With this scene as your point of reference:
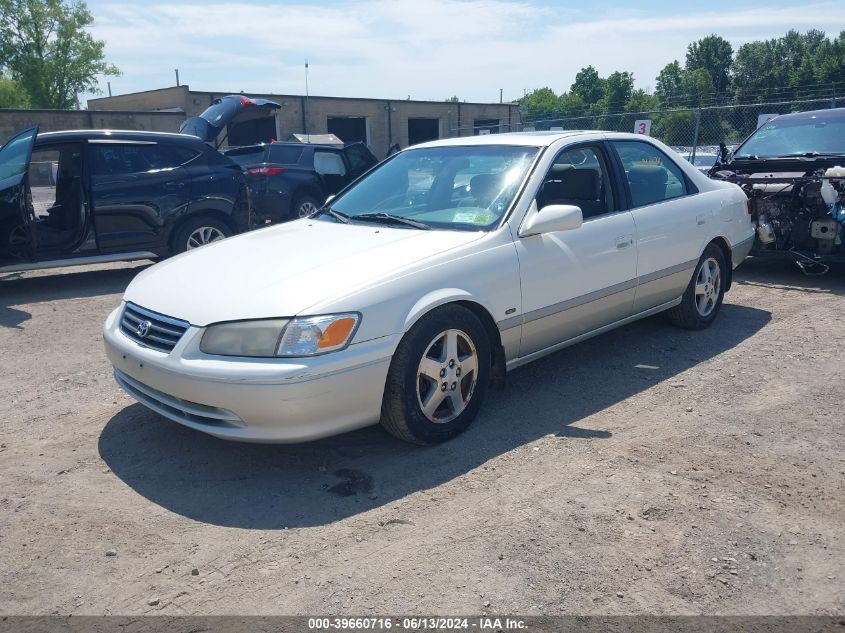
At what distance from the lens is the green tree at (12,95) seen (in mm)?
61312

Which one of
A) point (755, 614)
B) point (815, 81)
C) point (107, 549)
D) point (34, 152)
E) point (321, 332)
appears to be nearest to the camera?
point (755, 614)

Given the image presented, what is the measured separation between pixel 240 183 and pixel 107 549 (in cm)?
678

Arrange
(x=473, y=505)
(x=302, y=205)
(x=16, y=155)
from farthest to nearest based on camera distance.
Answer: (x=302, y=205), (x=16, y=155), (x=473, y=505)

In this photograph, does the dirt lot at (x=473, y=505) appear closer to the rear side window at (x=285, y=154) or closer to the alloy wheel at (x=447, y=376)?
the alloy wheel at (x=447, y=376)

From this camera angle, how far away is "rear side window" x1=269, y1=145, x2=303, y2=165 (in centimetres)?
1301

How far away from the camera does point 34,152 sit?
8.11m

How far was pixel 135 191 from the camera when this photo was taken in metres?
8.43

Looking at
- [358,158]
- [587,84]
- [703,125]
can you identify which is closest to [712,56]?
[587,84]

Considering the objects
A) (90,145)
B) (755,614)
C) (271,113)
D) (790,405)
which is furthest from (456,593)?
(271,113)

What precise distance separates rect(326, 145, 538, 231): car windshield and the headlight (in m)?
1.23

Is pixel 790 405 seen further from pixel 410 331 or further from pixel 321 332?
pixel 321 332

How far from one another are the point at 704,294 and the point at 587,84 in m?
90.8

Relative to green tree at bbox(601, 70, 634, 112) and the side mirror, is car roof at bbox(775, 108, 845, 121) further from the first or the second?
green tree at bbox(601, 70, 634, 112)

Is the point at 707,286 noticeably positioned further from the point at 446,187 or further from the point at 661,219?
the point at 446,187
